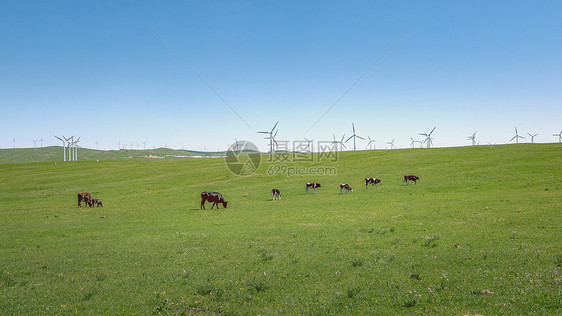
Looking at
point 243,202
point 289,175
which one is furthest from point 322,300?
point 289,175

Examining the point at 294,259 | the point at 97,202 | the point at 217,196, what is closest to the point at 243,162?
the point at 97,202

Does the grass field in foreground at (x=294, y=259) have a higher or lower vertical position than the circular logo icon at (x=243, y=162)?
lower

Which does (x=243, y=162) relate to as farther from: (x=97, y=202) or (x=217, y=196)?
(x=217, y=196)

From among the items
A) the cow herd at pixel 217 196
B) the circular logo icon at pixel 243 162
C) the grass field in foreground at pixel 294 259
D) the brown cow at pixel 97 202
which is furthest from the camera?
the circular logo icon at pixel 243 162

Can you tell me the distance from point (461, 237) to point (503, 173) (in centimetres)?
3392

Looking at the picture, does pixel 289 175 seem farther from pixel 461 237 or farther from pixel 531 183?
pixel 461 237

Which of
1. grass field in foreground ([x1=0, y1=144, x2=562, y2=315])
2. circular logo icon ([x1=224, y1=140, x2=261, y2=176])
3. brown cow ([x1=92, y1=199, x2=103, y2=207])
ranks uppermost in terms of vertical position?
circular logo icon ([x1=224, y1=140, x2=261, y2=176])

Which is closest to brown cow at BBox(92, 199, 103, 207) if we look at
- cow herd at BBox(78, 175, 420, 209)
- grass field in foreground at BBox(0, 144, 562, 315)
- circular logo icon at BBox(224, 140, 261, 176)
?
cow herd at BBox(78, 175, 420, 209)

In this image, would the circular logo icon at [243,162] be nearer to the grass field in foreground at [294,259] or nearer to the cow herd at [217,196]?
the cow herd at [217,196]

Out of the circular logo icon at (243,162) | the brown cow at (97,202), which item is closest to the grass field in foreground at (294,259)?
the brown cow at (97,202)

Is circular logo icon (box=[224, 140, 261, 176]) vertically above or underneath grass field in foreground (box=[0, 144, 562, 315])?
above

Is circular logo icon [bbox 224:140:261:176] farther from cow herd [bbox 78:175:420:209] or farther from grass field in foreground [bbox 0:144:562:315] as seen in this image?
grass field in foreground [bbox 0:144:562:315]

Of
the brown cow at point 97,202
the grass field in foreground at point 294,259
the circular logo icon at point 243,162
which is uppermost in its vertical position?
the circular logo icon at point 243,162

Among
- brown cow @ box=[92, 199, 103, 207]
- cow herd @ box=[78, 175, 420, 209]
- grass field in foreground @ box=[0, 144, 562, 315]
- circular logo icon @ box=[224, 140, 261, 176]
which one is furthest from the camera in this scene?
circular logo icon @ box=[224, 140, 261, 176]
